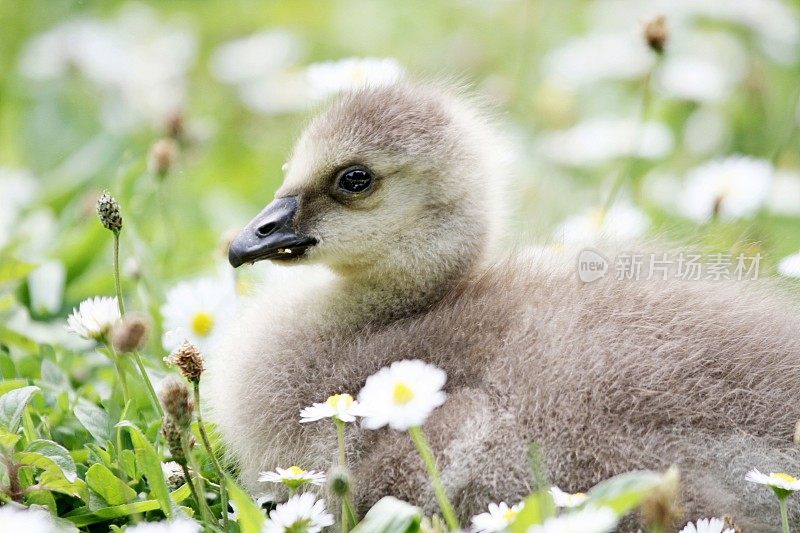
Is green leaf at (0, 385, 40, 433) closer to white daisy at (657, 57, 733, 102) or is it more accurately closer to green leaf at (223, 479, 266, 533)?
green leaf at (223, 479, 266, 533)

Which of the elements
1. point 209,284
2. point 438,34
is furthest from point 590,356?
point 438,34

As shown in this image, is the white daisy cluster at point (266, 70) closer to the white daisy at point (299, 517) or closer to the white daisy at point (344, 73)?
the white daisy at point (344, 73)

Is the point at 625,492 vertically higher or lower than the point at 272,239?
lower

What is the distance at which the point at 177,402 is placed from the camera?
63.8 inches

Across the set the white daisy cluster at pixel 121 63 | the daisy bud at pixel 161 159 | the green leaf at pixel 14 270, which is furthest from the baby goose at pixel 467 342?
the white daisy cluster at pixel 121 63

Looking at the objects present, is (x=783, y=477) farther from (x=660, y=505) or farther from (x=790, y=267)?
(x=790, y=267)

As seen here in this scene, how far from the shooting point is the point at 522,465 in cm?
177

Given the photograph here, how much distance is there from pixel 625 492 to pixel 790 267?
99 centimetres

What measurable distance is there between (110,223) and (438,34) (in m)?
3.63

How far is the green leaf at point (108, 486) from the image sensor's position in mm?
1817

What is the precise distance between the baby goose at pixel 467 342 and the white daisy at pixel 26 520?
16.2 inches

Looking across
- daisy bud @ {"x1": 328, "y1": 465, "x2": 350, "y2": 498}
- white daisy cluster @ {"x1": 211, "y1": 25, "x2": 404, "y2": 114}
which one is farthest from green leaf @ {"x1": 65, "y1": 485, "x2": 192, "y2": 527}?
white daisy cluster @ {"x1": 211, "y1": 25, "x2": 404, "y2": 114}

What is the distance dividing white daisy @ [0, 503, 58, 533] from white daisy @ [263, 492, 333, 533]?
31 centimetres

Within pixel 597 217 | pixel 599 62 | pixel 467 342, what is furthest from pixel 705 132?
pixel 467 342
